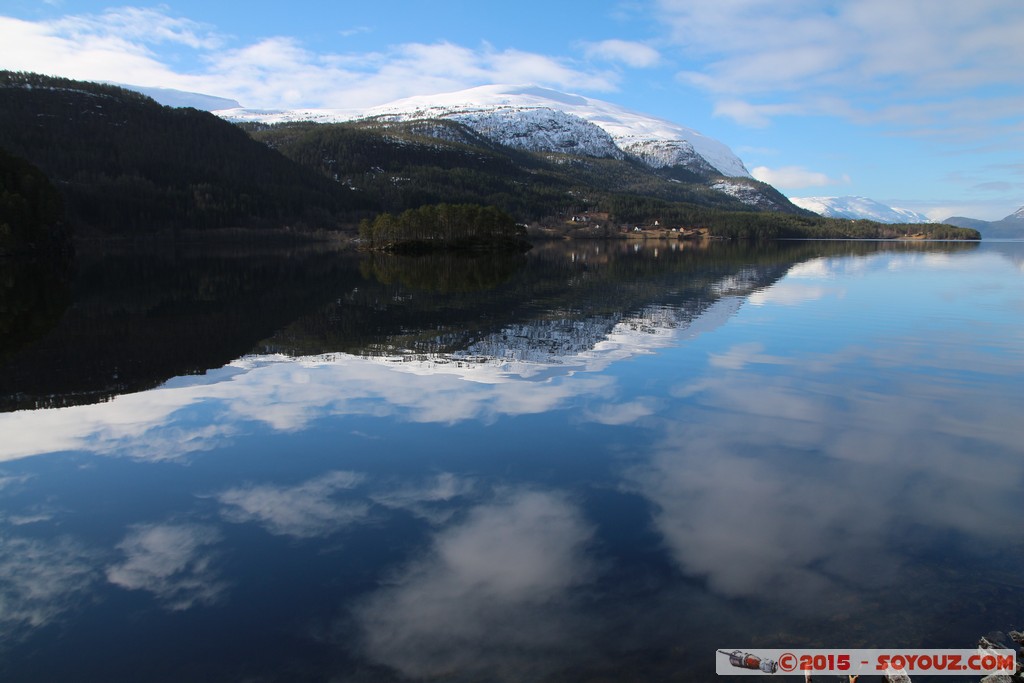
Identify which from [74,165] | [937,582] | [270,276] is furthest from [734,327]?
[74,165]

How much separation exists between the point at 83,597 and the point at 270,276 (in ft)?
191

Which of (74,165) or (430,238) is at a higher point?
(74,165)

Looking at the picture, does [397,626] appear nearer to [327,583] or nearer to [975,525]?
[327,583]

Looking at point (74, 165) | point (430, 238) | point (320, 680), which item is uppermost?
point (74, 165)

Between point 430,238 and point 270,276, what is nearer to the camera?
point 270,276

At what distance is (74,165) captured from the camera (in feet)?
605

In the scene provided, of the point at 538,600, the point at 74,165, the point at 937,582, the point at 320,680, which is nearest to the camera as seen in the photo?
the point at 320,680
